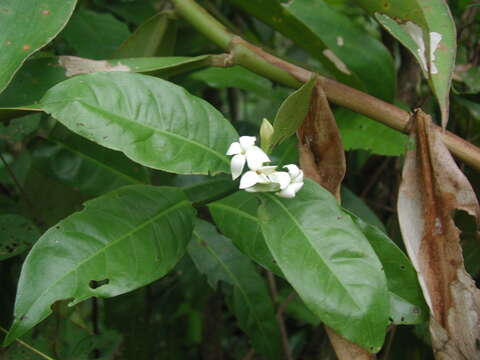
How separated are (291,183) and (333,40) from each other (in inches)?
18.9

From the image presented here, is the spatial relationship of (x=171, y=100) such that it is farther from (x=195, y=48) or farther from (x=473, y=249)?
(x=195, y=48)

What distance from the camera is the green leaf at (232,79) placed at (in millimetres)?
1214

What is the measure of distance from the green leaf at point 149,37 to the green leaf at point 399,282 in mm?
534

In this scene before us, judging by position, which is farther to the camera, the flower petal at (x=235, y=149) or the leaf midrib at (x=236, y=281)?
the leaf midrib at (x=236, y=281)

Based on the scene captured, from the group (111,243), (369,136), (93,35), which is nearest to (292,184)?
(111,243)

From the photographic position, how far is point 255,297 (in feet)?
3.30

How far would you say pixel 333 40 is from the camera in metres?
1.06

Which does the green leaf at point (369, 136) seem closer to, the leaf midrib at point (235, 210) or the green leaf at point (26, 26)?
the leaf midrib at point (235, 210)

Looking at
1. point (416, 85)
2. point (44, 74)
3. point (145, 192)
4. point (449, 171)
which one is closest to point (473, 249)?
point (449, 171)

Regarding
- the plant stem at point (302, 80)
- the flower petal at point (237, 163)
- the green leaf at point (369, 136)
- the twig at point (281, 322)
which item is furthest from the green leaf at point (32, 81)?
the twig at point (281, 322)

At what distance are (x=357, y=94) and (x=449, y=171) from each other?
196 mm

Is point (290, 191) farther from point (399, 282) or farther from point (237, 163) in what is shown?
point (399, 282)

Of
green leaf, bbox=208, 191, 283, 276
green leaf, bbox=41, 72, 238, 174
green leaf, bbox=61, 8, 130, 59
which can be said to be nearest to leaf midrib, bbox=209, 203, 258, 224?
green leaf, bbox=208, 191, 283, 276

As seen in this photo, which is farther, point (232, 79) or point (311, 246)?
point (232, 79)
